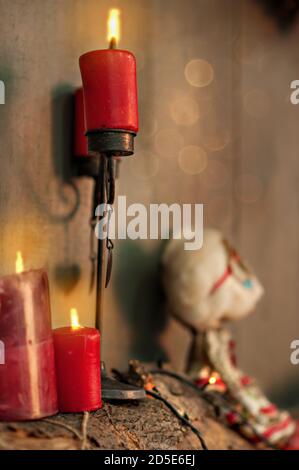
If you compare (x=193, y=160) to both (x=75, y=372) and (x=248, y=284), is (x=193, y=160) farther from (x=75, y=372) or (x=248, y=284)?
(x=75, y=372)

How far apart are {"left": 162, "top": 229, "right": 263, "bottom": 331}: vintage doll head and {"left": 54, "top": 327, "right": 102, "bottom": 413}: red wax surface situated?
58cm

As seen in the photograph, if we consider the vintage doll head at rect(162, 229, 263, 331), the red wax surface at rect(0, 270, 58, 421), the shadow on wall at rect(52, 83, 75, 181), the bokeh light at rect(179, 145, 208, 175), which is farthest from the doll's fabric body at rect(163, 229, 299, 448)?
the red wax surface at rect(0, 270, 58, 421)

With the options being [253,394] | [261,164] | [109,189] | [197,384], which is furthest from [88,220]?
[261,164]

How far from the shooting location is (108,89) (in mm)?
1134

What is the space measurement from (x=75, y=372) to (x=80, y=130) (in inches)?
19.5

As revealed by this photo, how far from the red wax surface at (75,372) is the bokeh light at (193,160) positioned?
84 cm

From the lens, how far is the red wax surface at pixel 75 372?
105 centimetres

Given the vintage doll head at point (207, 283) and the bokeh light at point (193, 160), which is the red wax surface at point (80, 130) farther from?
the bokeh light at point (193, 160)

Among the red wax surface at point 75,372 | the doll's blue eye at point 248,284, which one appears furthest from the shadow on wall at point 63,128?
the doll's blue eye at point 248,284

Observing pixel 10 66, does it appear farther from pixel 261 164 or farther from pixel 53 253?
pixel 261 164

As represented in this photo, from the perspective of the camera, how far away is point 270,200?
6.92 feet

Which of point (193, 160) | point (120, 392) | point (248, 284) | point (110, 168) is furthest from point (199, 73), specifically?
point (120, 392)

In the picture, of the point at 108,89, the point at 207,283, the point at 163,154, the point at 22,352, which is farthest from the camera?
the point at 163,154
